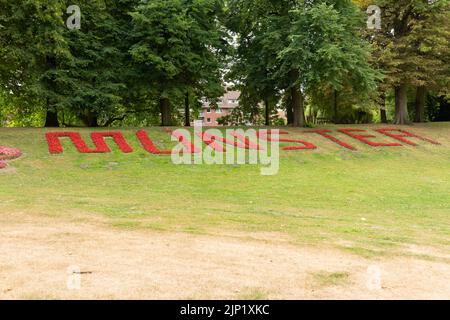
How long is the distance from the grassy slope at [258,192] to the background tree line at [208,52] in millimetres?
4297

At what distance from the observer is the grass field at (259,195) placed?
29.9ft

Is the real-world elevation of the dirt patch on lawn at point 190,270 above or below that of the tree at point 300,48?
below

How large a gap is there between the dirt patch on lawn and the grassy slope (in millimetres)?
1135

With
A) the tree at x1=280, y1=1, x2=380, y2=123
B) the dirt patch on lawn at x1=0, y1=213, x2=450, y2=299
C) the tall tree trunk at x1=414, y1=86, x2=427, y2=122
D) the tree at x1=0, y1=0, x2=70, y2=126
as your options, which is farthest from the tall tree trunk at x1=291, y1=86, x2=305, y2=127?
the dirt patch on lawn at x1=0, y1=213, x2=450, y2=299

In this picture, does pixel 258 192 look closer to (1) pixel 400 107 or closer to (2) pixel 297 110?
(2) pixel 297 110

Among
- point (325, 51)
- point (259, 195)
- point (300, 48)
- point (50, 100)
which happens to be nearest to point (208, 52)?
point (300, 48)

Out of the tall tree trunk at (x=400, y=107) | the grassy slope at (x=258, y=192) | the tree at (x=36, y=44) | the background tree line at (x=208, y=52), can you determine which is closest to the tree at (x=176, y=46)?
the background tree line at (x=208, y=52)

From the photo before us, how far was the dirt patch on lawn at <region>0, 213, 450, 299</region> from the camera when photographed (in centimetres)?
528

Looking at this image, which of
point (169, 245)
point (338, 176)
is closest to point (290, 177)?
point (338, 176)

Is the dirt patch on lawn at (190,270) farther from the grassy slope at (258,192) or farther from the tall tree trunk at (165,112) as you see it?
the tall tree trunk at (165,112)

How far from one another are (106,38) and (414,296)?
27890 mm

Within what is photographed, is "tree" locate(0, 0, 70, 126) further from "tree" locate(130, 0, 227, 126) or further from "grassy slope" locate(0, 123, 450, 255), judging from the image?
"tree" locate(130, 0, 227, 126)

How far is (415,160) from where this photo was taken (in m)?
25.0
